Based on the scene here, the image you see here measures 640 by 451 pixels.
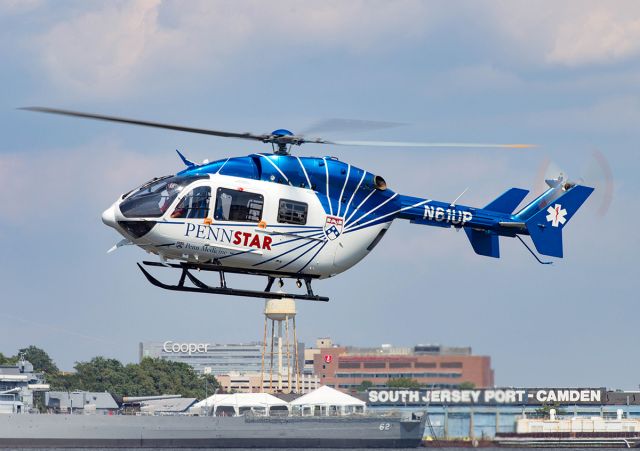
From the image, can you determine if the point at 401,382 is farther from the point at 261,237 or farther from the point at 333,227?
the point at 261,237

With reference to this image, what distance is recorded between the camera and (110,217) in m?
32.1

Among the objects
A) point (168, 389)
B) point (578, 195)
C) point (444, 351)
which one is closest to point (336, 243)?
point (578, 195)

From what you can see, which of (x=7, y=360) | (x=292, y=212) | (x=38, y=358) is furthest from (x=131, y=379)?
(x=292, y=212)

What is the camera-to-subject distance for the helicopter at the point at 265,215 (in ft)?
105

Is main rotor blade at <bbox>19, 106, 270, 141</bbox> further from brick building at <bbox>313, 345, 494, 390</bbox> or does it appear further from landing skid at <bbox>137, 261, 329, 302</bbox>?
brick building at <bbox>313, 345, 494, 390</bbox>

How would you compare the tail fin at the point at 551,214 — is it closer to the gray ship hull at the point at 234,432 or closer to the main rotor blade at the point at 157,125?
the main rotor blade at the point at 157,125

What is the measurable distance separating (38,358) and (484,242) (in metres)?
149

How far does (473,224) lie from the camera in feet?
125

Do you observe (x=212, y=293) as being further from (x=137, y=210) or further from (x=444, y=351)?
(x=444, y=351)

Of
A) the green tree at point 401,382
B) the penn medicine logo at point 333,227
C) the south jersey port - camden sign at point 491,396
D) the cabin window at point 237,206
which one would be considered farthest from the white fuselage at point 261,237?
the green tree at point 401,382

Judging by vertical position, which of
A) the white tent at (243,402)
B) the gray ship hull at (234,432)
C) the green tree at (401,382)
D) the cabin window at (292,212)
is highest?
the cabin window at (292,212)

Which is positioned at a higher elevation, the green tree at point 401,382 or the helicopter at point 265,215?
the helicopter at point 265,215

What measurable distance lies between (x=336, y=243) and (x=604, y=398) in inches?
2566

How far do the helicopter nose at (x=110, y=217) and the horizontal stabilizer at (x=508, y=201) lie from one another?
13200mm
